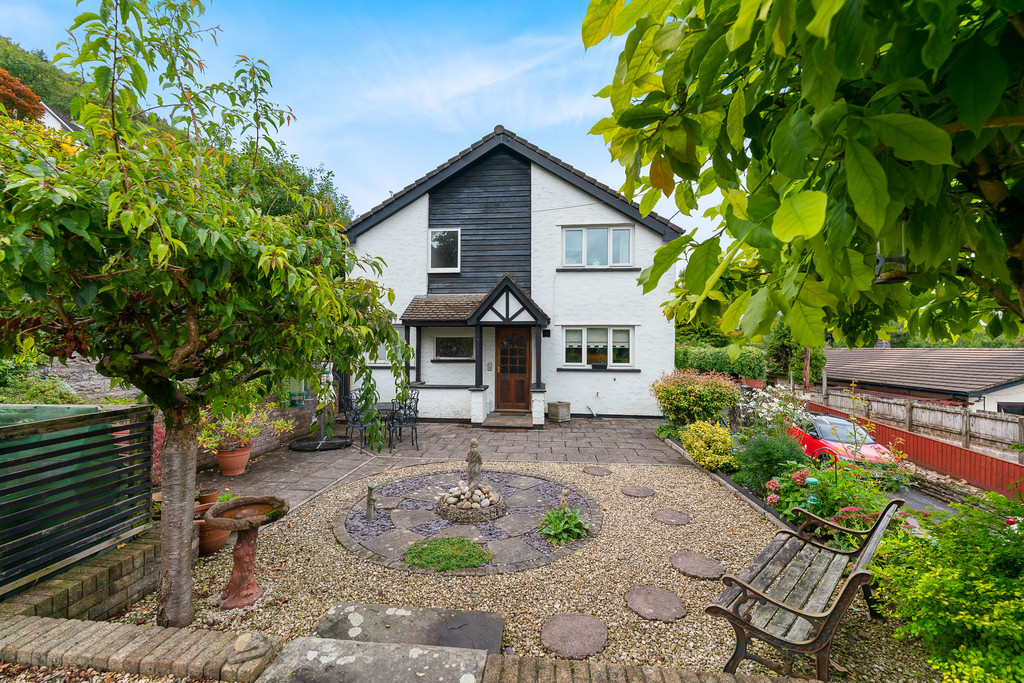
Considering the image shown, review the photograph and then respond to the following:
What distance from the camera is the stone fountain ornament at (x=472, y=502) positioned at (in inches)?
209

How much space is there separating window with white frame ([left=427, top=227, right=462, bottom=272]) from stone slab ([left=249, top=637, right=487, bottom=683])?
11484 millimetres

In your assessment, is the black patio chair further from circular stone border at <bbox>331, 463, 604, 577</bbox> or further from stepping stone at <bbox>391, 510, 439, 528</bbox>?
stepping stone at <bbox>391, 510, 439, 528</bbox>

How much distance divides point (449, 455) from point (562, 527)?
13.1 ft

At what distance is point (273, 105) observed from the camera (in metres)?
3.11

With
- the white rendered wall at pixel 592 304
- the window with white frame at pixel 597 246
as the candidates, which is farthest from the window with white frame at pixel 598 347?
the window with white frame at pixel 597 246

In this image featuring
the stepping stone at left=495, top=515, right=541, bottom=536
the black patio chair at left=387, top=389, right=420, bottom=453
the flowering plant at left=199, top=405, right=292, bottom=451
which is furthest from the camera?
the black patio chair at left=387, top=389, right=420, bottom=453

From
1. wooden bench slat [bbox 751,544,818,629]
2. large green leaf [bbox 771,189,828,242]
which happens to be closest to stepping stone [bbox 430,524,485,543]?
wooden bench slat [bbox 751,544,818,629]

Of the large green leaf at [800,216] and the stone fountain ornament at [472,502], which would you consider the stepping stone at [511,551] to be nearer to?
the stone fountain ornament at [472,502]

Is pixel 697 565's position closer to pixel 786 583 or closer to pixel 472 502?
pixel 786 583

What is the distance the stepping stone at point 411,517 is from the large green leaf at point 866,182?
5.47 meters

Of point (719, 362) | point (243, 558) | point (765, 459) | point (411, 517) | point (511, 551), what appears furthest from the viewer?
point (719, 362)

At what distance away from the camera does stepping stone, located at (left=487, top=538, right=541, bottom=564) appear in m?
4.37

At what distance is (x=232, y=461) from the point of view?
675 cm

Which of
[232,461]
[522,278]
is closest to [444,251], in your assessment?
[522,278]
